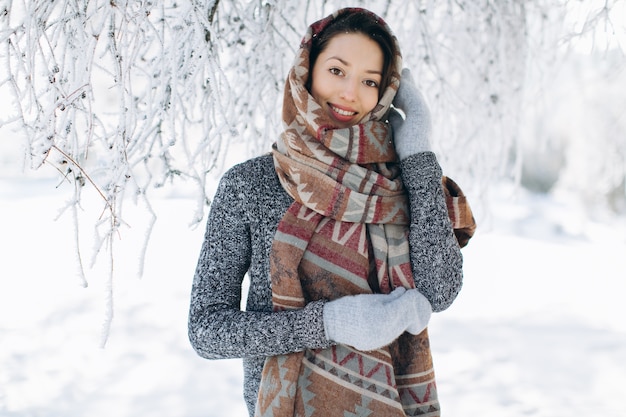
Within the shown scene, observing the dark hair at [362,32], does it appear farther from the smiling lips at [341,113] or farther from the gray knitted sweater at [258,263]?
the gray knitted sweater at [258,263]

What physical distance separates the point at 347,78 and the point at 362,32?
115 millimetres

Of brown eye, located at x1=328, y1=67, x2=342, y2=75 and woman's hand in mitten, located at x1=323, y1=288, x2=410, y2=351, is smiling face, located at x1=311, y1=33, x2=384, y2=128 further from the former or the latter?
woman's hand in mitten, located at x1=323, y1=288, x2=410, y2=351

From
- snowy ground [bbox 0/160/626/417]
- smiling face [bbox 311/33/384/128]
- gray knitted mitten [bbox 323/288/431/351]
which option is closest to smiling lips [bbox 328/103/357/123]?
smiling face [bbox 311/33/384/128]

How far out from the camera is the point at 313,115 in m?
1.27

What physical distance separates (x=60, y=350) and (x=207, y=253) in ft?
7.78

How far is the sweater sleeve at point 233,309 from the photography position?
1.14m

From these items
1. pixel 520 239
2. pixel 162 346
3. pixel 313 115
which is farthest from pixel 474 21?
pixel 520 239

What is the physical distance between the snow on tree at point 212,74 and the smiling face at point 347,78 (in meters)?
0.24

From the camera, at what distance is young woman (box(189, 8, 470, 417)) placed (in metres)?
1.16

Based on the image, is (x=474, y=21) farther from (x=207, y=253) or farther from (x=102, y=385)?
(x=102, y=385)

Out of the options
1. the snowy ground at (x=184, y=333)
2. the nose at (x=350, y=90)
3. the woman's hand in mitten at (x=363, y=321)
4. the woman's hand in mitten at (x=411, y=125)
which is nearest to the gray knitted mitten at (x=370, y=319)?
the woman's hand in mitten at (x=363, y=321)

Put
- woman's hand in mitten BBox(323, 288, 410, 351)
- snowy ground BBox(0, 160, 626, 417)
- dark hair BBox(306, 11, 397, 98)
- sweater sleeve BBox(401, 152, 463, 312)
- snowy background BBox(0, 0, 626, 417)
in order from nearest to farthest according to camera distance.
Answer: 1. woman's hand in mitten BBox(323, 288, 410, 351)
2. sweater sleeve BBox(401, 152, 463, 312)
3. dark hair BBox(306, 11, 397, 98)
4. snowy background BBox(0, 0, 626, 417)
5. snowy ground BBox(0, 160, 626, 417)

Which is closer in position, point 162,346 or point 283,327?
point 283,327

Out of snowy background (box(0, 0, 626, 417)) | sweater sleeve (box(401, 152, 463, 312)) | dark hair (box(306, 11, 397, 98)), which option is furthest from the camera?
snowy background (box(0, 0, 626, 417))
